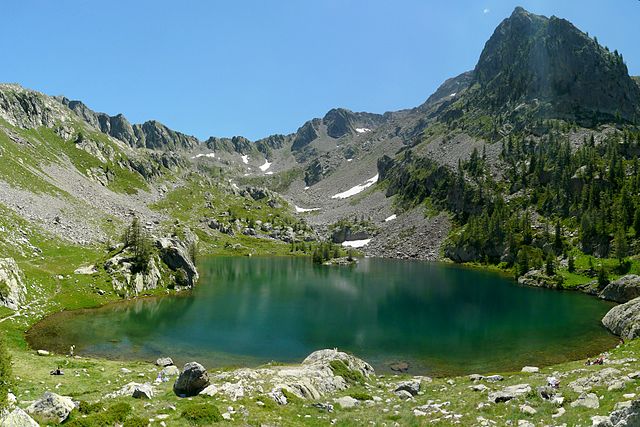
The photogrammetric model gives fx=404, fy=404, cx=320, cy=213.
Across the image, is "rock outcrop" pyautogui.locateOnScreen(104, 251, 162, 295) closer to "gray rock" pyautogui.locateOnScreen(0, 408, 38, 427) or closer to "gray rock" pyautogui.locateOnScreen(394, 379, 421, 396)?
"gray rock" pyautogui.locateOnScreen(394, 379, 421, 396)

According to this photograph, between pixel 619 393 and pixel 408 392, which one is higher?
pixel 619 393

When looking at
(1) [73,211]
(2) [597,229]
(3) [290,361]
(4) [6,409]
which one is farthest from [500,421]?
(1) [73,211]

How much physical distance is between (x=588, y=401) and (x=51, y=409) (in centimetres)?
2591

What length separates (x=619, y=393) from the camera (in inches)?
830

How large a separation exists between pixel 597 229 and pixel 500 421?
131 metres

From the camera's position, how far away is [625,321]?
57.6 meters

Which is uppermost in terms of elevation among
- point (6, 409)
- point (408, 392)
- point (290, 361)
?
point (6, 409)

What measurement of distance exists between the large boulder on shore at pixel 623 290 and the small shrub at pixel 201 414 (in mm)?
90022

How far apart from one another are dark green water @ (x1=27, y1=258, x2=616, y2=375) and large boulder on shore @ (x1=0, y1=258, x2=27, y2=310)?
16.9 ft

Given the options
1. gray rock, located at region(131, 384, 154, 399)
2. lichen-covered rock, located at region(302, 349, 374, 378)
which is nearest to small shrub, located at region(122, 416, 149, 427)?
gray rock, located at region(131, 384, 154, 399)

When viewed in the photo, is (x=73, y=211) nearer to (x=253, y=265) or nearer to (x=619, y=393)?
(x=253, y=265)

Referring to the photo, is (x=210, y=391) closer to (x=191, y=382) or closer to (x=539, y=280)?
(x=191, y=382)

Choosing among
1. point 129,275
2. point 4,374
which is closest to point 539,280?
point 129,275

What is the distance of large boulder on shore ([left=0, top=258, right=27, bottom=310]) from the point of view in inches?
2105
